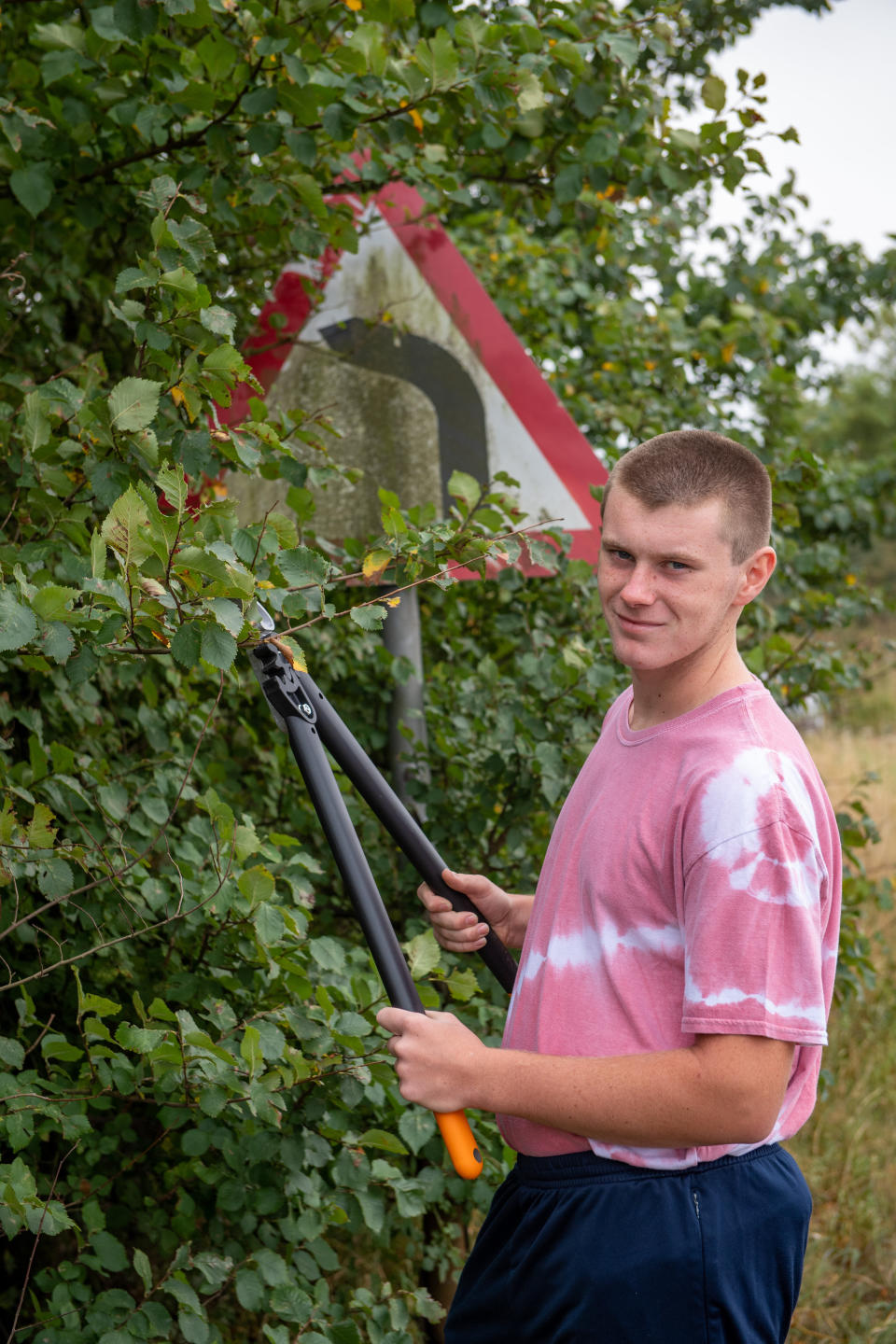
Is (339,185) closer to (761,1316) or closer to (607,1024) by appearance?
(607,1024)

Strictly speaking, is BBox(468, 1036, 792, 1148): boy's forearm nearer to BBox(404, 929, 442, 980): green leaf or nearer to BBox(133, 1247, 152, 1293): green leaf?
BBox(404, 929, 442, 980): green leaf

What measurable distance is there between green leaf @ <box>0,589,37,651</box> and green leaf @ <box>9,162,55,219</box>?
1000 mm

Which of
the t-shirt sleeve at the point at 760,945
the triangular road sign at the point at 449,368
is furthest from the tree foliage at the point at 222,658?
the t-shirt sleeve at the point at 760,945

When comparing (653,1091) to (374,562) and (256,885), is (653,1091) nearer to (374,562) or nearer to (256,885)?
(256,885)

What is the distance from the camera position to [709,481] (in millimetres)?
1375

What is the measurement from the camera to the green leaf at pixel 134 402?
5.30 ft

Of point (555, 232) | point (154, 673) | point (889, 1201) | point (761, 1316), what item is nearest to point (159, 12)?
point (154, 673)

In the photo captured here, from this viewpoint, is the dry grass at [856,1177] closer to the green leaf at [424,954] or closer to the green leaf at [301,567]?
the green leaf at [424,954]

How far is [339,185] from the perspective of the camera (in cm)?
246

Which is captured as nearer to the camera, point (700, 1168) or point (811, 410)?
point (700, 1168)

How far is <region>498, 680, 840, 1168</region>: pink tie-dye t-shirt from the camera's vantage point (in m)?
1.20

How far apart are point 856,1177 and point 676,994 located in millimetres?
2974

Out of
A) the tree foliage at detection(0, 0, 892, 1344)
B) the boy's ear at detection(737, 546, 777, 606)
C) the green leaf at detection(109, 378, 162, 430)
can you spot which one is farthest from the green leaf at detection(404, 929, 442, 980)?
the green leaf at detection(109, 378, 162, 430)

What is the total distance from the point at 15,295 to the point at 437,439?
89 cm
